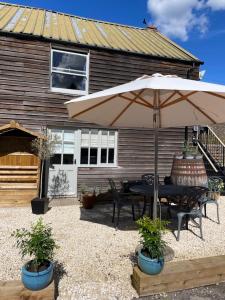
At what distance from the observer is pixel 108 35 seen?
10328 millimetres

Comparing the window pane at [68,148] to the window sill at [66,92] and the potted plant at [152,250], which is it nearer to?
the window sill at [66,92]

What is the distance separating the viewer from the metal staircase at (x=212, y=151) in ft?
35.0

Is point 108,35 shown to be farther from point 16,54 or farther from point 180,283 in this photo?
point 180,283

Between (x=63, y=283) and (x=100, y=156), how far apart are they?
5904mm

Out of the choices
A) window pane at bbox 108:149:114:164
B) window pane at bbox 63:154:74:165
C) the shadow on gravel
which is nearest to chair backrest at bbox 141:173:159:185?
window pane at bbox 108:149:114:164

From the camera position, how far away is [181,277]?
3375mm

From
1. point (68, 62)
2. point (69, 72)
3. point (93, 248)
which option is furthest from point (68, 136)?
point (93, 248)

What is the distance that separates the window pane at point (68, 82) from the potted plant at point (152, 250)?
6459 millimetres

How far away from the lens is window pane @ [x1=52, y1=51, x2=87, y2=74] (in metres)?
8.82

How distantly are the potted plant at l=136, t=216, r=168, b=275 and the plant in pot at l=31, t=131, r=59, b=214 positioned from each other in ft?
13.4

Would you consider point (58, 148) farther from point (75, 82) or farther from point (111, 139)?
point (75, 82)

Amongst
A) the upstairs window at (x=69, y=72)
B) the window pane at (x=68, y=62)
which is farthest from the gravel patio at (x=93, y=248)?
the window pane at (x=68, y=62)

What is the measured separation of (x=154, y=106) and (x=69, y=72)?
5184 mm

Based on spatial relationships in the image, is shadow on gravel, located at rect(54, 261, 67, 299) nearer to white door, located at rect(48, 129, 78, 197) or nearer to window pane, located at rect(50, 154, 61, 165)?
white door, located at rect(48, 129, 78, 197)
